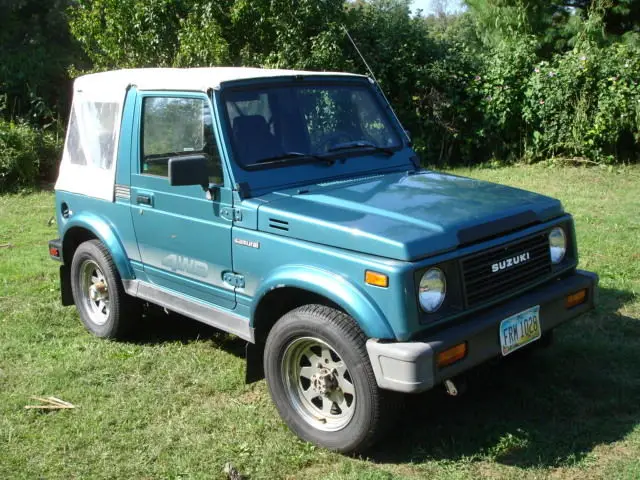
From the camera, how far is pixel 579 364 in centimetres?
485

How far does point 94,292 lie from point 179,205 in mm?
1570

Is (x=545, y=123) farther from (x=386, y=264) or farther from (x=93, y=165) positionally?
(x=386, y=264)

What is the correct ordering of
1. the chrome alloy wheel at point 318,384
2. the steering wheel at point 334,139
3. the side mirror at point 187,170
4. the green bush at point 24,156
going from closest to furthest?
the chrome alloy wheel at point 318,384 → the side mirror at point 187,170 → the steering wheel at point 334,139 → the green bush at point 24,156

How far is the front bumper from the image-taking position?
3416mm

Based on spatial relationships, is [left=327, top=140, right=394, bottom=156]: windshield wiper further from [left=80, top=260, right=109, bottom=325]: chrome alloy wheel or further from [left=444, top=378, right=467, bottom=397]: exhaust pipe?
[left=80, top=260, right=109, bottom=325]: chrome alloy wheel

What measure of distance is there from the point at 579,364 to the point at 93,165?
3789 mm

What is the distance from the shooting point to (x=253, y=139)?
14.7 feet

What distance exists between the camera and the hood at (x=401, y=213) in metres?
3.60

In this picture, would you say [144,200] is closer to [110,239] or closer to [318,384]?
[110,239]

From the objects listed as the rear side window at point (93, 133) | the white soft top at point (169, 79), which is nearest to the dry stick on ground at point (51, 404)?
the rear side window at point (93, 133)

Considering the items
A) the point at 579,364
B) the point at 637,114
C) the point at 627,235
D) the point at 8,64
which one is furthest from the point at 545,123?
the point at 8,64

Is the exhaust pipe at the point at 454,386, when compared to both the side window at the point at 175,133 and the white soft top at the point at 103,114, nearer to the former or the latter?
the side window at the point at 175,133

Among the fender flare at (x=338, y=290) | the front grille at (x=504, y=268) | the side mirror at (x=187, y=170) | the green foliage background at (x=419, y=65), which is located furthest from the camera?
the green foliage background at (x=419, y=65)

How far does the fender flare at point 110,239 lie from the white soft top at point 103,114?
7.5 inches
